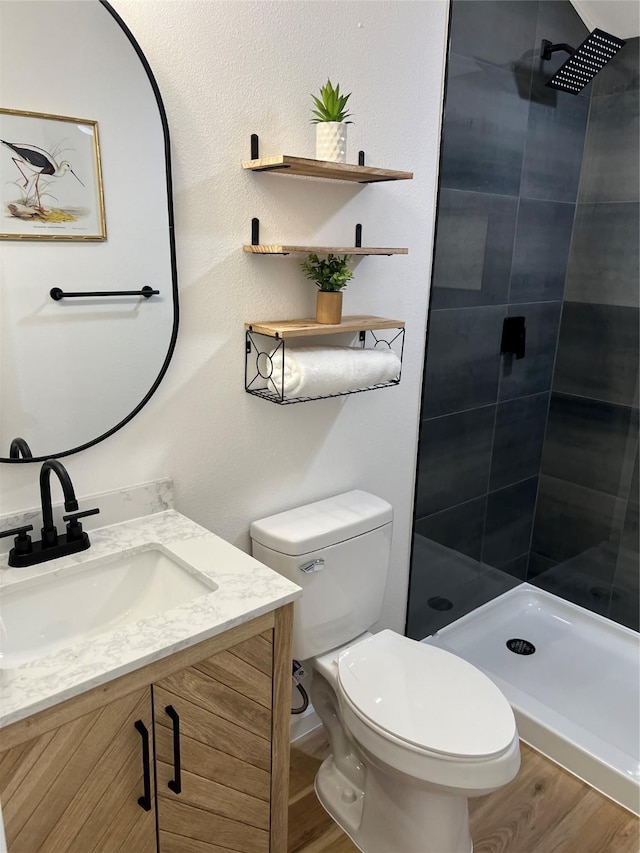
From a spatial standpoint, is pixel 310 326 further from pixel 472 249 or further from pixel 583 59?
pixel 583 59

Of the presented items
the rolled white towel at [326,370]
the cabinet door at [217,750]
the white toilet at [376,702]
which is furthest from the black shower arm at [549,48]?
the cabinet door at [217,750]

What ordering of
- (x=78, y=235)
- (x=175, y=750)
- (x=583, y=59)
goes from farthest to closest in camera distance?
(x=583, y=59) → (x=78, y=235) → (x=175, y=750)

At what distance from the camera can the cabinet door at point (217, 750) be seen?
1.19 m

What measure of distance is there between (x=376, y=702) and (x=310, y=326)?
0.91 metres

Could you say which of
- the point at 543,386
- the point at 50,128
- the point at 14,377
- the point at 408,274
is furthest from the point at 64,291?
the point at 543,386

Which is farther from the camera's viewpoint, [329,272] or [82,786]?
[329,272]

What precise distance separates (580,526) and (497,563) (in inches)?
14.4

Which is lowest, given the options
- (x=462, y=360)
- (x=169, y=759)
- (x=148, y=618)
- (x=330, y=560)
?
(x=169, y=759)

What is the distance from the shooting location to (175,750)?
1.19 metres

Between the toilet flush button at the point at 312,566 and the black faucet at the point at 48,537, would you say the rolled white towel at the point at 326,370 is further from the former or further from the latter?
the black faucet at the point at 48,537

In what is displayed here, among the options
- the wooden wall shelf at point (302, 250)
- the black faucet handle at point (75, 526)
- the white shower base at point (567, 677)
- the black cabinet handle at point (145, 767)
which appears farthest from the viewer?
the white shower base at point (567, 677)

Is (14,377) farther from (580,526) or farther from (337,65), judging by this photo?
(580,526)

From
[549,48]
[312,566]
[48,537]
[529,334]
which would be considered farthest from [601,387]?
[48,537]

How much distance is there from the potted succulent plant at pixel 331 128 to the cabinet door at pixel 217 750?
110 centimetres
